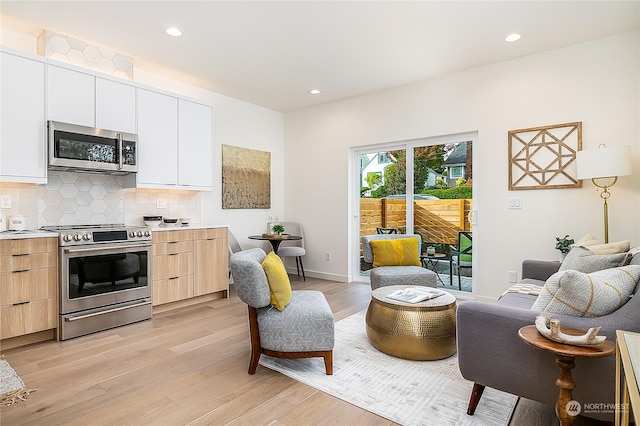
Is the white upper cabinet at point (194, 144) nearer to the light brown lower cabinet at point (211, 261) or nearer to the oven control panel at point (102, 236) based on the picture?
the light brown lower cabinet at point (211, 261)

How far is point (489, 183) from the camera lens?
411cm

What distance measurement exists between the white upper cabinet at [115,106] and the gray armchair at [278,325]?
230cm

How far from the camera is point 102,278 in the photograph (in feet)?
10.9

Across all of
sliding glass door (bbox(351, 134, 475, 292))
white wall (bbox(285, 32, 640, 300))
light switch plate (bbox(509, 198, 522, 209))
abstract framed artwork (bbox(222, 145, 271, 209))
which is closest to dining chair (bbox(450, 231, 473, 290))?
sliding glass door (bbox(351, 134, 475, 292))

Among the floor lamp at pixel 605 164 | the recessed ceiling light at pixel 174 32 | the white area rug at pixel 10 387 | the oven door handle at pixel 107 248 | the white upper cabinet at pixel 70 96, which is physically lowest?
the white area rug at pixel 10 387

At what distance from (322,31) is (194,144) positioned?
2068mm

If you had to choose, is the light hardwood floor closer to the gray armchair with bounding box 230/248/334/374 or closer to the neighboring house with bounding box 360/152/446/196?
the gray armchair with bounding box 230/248/334/374

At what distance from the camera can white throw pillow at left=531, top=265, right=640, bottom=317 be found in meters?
1.62

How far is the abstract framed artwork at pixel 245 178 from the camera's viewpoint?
5.18m

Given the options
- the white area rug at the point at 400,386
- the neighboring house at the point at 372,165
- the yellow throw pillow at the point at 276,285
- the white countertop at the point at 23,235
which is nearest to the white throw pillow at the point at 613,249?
the white area rug at the point at 400,386

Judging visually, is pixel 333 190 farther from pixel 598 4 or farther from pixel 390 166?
pixel 598 4

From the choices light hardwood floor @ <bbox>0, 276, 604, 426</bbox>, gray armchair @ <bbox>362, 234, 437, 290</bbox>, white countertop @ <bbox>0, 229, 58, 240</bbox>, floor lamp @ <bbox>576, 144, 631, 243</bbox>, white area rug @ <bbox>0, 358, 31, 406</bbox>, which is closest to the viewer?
light hardwood floor @ <bbox>0, 276, 604, 426</bbox>

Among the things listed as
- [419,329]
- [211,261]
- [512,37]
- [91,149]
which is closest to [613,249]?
[419,329]

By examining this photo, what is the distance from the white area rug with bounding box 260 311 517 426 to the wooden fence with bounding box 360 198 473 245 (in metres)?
2.17
